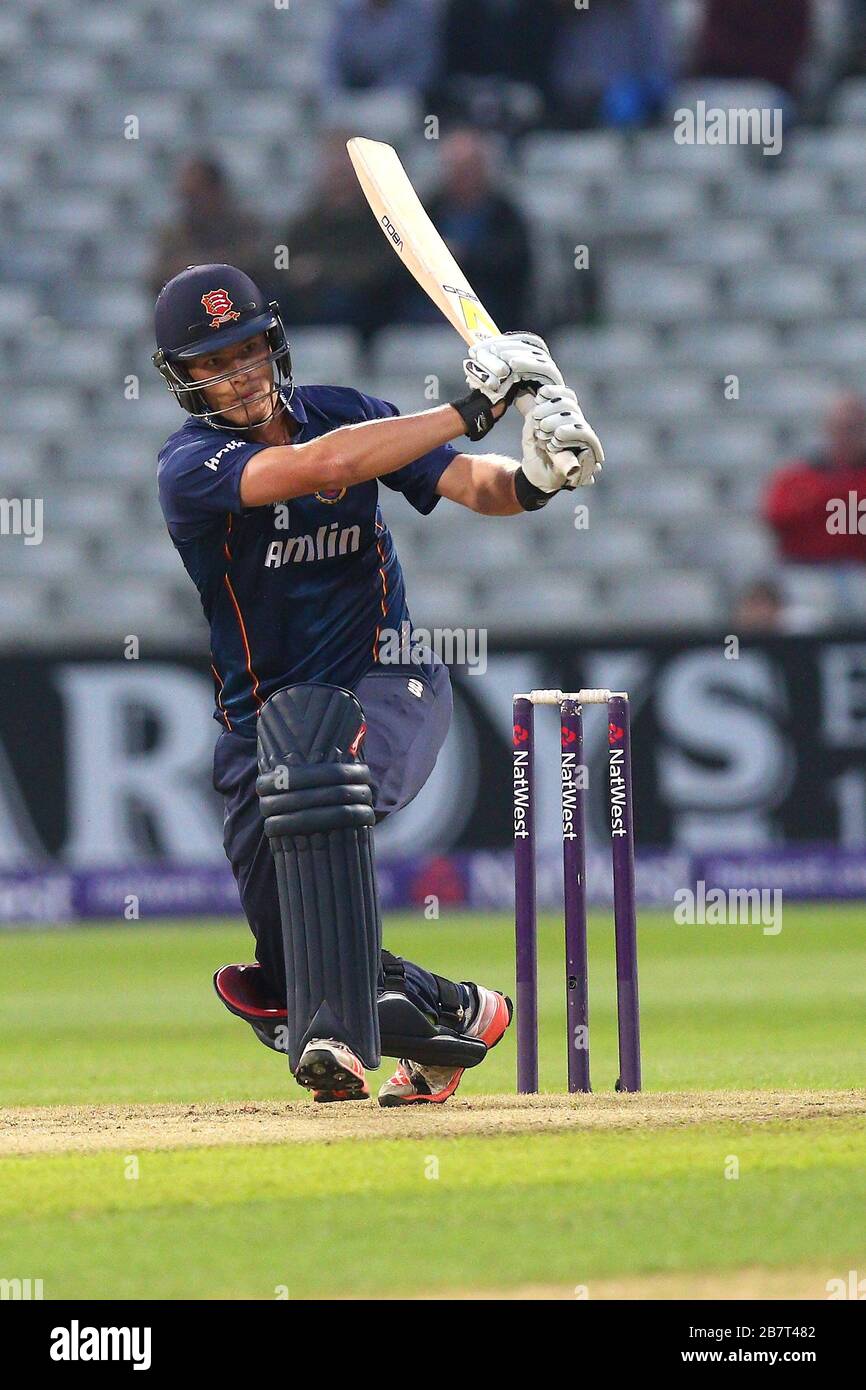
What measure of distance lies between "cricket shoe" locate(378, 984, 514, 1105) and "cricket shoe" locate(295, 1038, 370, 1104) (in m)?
0.55

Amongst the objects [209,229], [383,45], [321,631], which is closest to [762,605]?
[209,229]

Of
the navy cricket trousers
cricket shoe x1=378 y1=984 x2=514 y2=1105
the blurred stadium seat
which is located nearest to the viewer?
the navy cricket trousers

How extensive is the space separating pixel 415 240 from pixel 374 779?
1.30 metres

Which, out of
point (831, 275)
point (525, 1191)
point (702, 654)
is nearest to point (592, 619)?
point (702, 654)

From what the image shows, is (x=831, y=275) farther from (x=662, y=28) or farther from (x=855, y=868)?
(x=855, y=868)

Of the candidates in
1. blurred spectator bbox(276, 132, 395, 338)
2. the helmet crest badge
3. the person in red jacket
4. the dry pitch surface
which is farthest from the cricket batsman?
blurred spectator bbox(276, 132, 395, 338)

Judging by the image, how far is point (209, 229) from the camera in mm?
12656

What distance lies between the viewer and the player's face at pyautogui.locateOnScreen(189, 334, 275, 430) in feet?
15.8

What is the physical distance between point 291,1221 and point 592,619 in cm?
869

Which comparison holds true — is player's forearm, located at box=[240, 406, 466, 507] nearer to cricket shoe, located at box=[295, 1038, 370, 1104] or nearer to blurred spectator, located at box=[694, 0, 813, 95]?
cricket shoe, located at box=[295, 1038, 370, 1104]

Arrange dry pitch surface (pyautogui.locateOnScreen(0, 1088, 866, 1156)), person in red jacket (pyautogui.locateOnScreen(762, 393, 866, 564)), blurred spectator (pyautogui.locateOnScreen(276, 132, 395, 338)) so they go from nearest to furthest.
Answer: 1. dry pitch surface (pyautogui.locateOnScreen(0, 1088, 866, 1156))
2. person in red jacket (pyautogui.locateOnScreen(762, 393, 866, 564))
3. blurred spectator (pyautogui.locateOnScreen(276, 132, 395, 338))

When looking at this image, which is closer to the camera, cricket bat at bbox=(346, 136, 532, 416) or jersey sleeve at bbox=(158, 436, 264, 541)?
jersey sleeve at bbox=(158, 436, 264, 541)

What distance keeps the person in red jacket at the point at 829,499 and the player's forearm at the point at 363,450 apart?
23.6 feet

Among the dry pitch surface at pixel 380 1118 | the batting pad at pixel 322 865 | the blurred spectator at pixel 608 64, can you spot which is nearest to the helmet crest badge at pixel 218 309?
the batting pad at pixel 322 865
